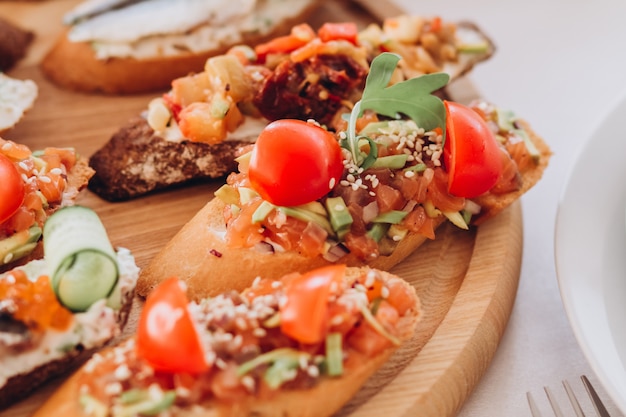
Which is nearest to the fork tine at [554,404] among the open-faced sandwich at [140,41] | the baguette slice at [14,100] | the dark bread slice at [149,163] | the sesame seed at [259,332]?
the sesame seed at [259,332]

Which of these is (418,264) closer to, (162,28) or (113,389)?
(113,389)

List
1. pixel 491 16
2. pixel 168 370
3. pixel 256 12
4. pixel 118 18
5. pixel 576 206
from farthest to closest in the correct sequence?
pixel 491 16
pixel 256 12
pixel 118 18
pixel 576 206
pixel 168 370

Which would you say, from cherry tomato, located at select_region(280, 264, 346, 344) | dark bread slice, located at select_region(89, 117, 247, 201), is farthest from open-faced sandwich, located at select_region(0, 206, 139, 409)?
dark bread slice, located at select_region(89, 117, 247, 201)

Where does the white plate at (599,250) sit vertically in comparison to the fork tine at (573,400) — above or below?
above

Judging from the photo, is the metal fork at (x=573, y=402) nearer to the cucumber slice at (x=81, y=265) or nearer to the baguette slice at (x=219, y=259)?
the baguette slice at (x=219, y=259)

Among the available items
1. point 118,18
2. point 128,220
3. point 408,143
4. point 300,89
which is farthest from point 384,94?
point 118,18

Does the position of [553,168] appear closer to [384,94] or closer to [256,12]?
A: [384,94]
